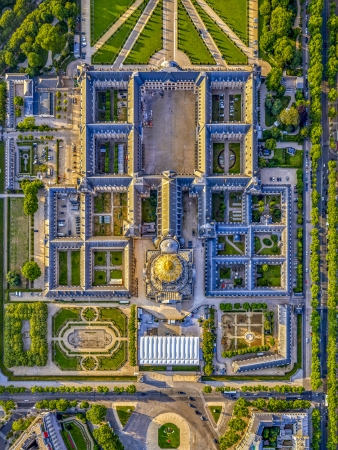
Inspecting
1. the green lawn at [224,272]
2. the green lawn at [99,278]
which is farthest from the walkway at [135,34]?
the green lawn at [224,272]

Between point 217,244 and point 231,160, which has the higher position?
point 231,160

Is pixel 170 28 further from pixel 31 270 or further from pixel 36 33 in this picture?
pixel 31 270

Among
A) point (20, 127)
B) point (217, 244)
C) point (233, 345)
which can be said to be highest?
point (20, 127)

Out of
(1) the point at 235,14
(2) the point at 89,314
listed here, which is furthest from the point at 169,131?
(2) the point at 89,314

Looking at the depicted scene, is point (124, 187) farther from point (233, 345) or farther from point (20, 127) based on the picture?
point (233, 345)

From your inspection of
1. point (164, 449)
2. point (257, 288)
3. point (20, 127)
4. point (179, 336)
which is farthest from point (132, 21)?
point (164, 449)

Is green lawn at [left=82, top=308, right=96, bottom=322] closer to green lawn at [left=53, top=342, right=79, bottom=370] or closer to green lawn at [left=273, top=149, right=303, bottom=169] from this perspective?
green lawn at [left=53, top=342, right=79, bottom=370]

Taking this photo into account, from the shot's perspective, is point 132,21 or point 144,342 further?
point 132,21
